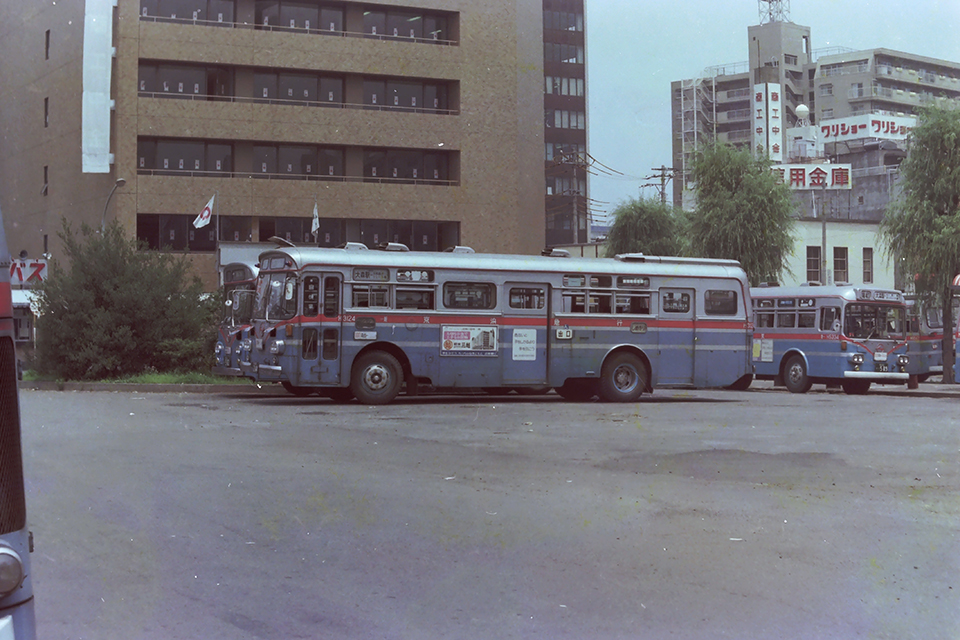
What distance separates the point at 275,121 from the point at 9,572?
145 ft

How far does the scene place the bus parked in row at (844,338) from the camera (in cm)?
2666

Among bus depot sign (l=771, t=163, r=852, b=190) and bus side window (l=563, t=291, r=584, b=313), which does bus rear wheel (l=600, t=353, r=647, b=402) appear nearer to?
bus side window (l=563, t=291, r=584, b=313)

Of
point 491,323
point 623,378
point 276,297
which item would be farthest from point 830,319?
point 276,297

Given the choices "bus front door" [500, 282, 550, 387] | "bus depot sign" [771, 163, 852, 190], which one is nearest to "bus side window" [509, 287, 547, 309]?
"bus front door" [500, 282, 550, 387]

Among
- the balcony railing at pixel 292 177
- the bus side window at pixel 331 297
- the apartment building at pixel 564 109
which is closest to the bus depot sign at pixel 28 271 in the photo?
the bus side window at pixel 331 297

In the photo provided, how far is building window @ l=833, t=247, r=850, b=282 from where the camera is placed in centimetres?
5376

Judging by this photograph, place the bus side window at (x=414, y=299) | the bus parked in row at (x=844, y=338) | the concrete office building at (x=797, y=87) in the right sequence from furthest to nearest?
1. the concrete office building at (x=797, y=87)
2. the bus parked in row at (x=844, y=338)
3. the bus side window at (x=414, y=299)

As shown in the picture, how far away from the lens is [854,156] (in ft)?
264

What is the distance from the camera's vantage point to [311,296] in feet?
Result: 65.4

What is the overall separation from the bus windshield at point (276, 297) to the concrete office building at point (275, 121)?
77.1 ft

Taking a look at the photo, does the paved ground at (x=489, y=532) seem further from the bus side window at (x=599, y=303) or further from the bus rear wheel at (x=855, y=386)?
the bus rear wheel at (x=855, y=386)

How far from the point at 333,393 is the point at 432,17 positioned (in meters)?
31.7

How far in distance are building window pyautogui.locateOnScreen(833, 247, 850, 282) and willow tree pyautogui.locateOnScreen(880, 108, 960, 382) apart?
780 inches

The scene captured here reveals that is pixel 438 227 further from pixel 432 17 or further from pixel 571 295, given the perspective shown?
pixel 571 295
